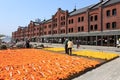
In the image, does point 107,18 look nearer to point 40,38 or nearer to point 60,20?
point 60,20

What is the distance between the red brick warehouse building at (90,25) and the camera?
48031 millimetres

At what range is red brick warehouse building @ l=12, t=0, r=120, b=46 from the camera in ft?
158

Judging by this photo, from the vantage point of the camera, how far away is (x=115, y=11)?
48375 mm

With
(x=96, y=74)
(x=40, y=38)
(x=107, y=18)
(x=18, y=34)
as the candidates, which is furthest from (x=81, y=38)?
(x=18, y=34)

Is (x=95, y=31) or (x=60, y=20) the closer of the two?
(x=95, y=31)

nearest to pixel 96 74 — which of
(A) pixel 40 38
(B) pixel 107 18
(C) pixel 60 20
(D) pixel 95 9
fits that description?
(B) pixel 107 18

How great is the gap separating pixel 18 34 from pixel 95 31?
306 ft

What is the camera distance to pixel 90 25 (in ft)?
187

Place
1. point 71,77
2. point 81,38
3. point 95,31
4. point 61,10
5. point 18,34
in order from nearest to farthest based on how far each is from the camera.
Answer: point 71,77, point 95,31, point 81,38, point 61,10, point 18,34

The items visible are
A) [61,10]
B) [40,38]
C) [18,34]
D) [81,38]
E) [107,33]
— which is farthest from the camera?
[18,34]

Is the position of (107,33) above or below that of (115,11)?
below

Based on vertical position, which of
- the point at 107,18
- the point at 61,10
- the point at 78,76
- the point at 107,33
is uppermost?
the point at 61,10

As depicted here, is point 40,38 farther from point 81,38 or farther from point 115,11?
point 115,11

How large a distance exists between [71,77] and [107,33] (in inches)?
1469
